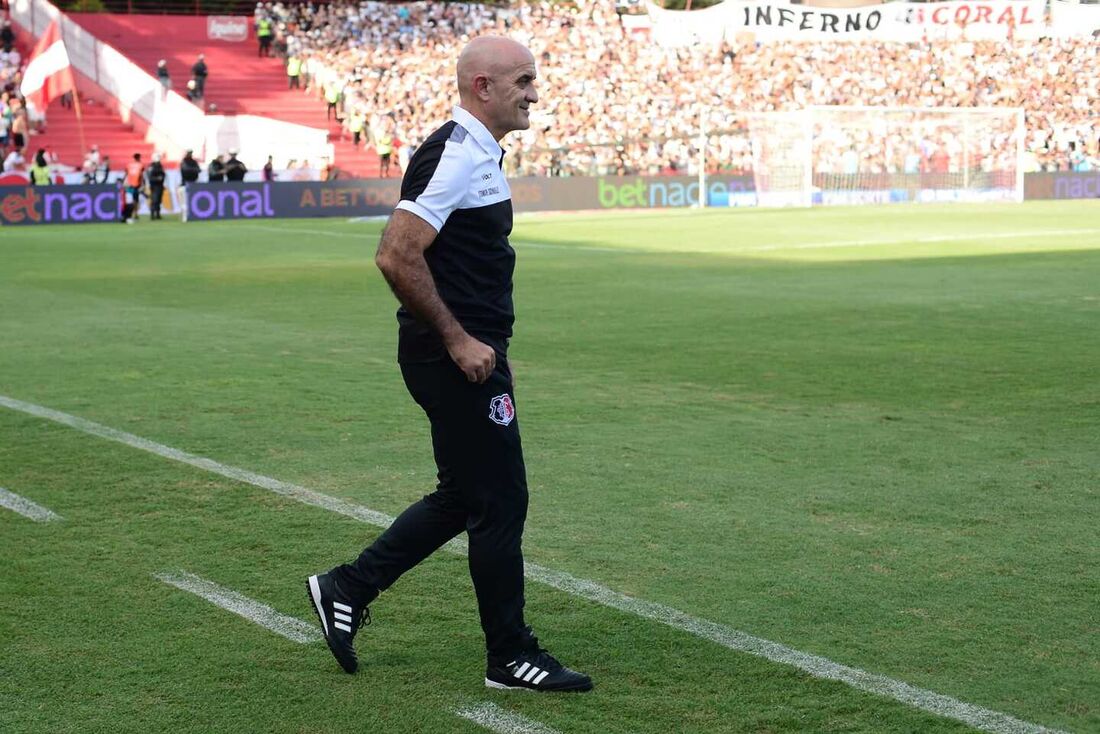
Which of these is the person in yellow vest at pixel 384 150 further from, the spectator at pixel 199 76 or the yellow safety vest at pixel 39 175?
the yellow safety vest at pixel 39 175

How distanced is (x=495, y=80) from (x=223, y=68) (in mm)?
46613

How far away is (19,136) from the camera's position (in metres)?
39.2

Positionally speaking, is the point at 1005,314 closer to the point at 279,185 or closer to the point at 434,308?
the point at 434,308

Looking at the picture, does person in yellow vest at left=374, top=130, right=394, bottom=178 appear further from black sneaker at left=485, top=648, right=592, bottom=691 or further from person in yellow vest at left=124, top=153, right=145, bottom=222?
black sneaker at left=485, top=648, right=592, bottom=691

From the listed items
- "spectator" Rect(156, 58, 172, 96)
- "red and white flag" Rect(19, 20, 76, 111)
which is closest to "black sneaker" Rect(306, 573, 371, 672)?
"red and white flag" Rect(19, 20, 76, 111)

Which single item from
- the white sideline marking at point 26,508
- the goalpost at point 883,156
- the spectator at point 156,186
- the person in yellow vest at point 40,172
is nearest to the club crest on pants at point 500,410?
the white sideline marking at point 26,508

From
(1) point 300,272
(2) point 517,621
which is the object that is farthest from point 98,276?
(2) point 517,621

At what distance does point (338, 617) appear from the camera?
15.1ft

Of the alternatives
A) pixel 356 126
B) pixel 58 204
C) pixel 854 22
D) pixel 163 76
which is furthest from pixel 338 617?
pixel 854 22

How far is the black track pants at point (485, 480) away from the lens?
428 centimetres

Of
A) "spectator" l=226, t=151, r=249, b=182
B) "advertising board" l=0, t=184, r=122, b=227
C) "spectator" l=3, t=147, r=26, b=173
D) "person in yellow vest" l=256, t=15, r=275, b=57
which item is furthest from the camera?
"person in yellow vest" l=256, t=15, r=275, b=57

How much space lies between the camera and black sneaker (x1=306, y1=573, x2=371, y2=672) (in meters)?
4.55

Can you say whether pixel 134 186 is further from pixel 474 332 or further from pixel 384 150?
pixel 474 332

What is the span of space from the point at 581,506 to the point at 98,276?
15.1m
